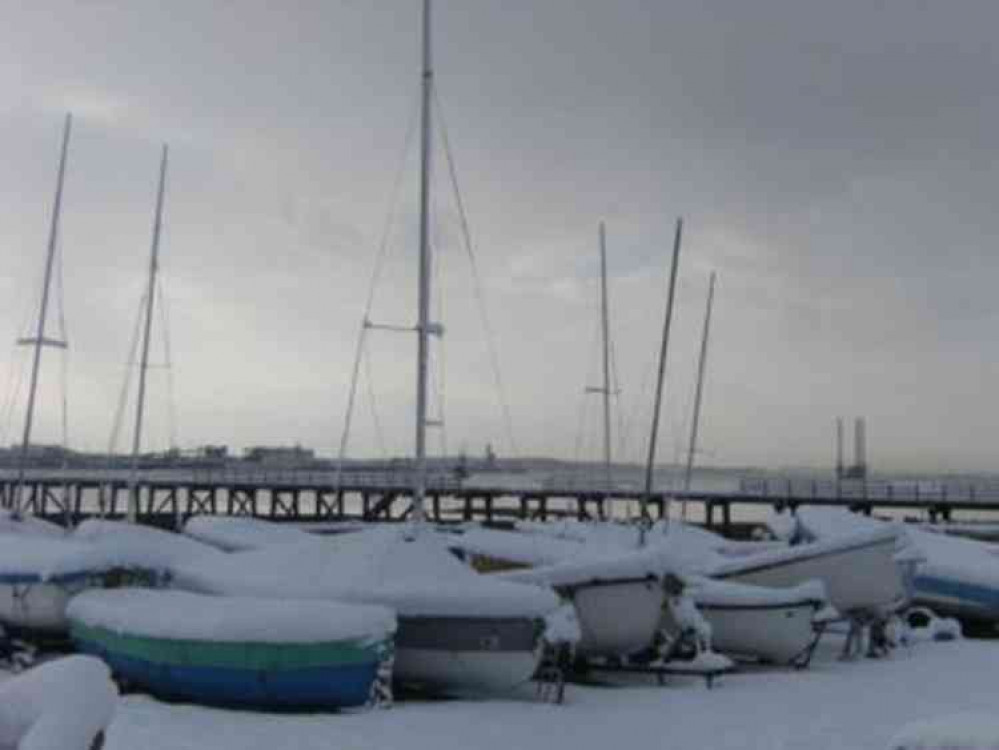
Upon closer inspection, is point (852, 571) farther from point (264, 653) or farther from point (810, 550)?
point (264, 653)

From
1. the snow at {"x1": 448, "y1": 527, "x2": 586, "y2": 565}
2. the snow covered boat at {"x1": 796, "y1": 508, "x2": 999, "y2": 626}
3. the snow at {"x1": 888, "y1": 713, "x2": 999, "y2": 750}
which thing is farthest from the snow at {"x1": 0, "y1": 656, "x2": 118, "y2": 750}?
the snow covered boat at {"x1": 796, "y1": 508, "x2": 999, "y2": 626}

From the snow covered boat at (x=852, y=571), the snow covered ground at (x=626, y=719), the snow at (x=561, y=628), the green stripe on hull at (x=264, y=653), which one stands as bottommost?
the snow covered ground at (x=626, y=719)

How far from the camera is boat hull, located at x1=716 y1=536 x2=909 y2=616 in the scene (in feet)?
62.6

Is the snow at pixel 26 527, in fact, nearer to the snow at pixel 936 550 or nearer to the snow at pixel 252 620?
the snow at pixel 252 620

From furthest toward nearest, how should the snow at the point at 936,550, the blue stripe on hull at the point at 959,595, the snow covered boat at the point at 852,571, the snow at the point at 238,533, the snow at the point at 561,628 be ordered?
1. the snow at the point at 238,533
2. the snow at the point at 936,550
3. the blue stripe on hull at the point at 959,595
4. the snow covered boat at the point at 852,571
5. the snow at the point at 561,628

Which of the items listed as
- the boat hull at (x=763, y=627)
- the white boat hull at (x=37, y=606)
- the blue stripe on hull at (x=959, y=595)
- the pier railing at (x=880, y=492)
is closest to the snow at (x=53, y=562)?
the white boat hull at (x=37, y=606)

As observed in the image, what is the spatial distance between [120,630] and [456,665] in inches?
154

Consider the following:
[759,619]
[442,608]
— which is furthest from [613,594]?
[759,619]

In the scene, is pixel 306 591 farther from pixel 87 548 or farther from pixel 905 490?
pixel 905 490

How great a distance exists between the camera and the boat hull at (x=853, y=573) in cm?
1909

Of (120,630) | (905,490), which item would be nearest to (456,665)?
(120,630)

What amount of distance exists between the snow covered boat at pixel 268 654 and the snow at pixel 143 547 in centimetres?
293

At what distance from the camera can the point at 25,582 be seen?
16156 millimetres

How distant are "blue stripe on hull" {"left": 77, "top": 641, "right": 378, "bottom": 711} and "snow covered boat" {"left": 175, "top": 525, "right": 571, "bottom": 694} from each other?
117 centimetres
